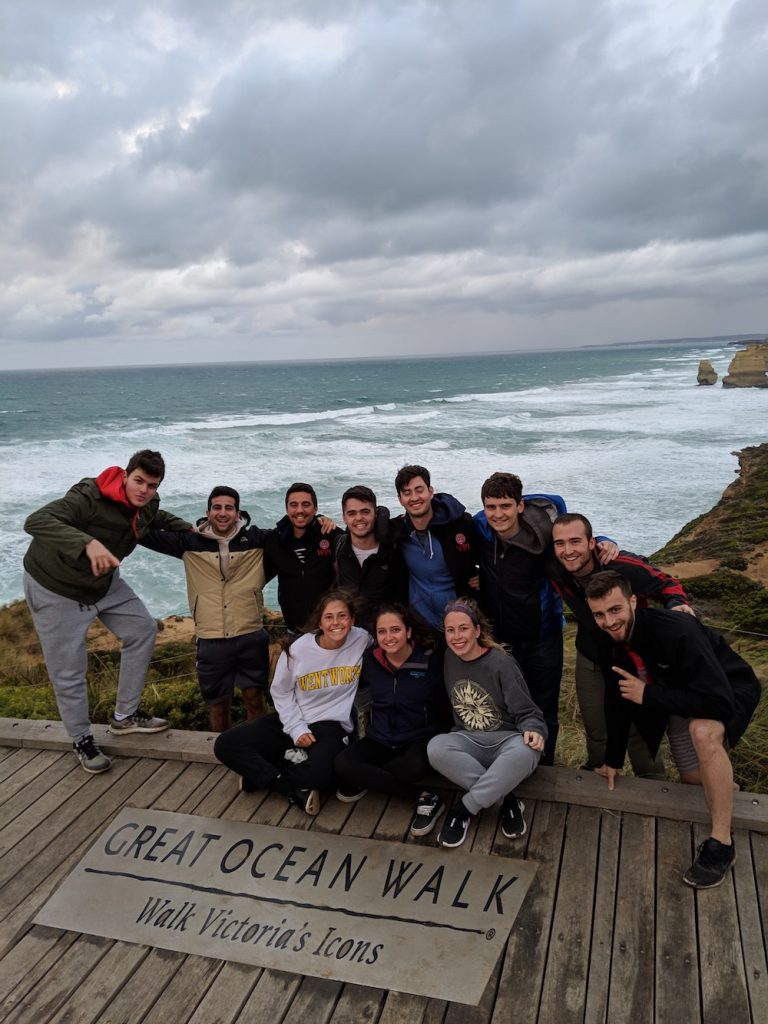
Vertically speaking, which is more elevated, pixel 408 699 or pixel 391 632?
pixel 391 632

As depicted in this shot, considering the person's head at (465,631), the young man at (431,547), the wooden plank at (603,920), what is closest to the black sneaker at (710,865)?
the wooden plank at (603,920)

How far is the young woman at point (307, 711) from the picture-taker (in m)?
3.85

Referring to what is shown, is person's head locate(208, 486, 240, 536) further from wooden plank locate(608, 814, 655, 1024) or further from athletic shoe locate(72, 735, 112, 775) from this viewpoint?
wooden plank locate(608, 814, 655, 1024)

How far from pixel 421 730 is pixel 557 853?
912mm

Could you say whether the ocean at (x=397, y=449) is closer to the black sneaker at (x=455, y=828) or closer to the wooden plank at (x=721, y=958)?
the black sneaker at (x=455, y=828)

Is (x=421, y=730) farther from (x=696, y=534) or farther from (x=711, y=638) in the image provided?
(x=696, y=534)

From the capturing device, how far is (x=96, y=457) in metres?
37.4

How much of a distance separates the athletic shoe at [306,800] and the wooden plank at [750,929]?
1.96m

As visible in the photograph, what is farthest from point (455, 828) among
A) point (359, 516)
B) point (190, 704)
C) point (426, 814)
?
point (190, 704)

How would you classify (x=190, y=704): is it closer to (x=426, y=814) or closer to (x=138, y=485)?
(x=138, y=485)

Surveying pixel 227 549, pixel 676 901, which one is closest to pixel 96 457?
pixel 227 549

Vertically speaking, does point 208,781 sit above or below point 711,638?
below

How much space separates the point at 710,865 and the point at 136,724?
3235 millimetres

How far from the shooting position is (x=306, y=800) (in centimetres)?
371
